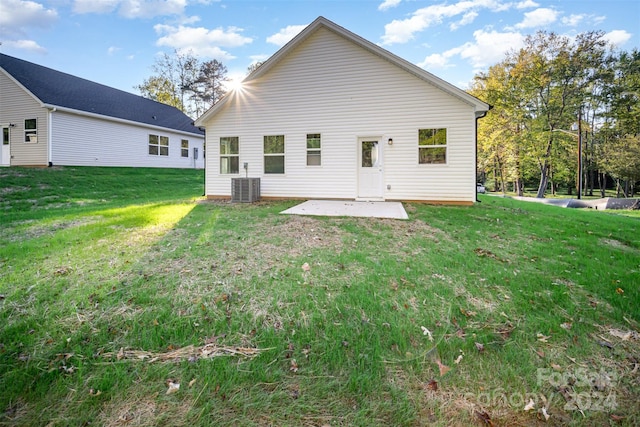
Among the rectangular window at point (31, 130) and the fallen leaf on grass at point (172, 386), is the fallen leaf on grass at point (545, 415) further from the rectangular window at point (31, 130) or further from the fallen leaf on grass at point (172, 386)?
the rectangular window at point (31, 130)

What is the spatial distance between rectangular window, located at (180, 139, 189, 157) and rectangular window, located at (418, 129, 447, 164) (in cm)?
1994

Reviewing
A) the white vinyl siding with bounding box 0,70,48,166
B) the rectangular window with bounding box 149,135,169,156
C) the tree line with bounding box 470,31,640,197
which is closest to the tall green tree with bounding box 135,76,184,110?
the rectangular window with bounding box 149,135,169,156

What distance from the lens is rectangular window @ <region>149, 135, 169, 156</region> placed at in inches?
826

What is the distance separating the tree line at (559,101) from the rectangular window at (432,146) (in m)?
18.9

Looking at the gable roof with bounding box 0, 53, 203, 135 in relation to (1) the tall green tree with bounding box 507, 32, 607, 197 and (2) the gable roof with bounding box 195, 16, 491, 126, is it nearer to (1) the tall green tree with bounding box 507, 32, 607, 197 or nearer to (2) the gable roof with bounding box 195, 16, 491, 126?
(2) the gable roof with bounding box 195, 16, 491, 126

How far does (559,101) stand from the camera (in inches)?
944

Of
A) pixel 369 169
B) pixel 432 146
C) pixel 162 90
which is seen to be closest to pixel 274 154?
pixel 369 169

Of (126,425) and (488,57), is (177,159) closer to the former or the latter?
(126,425)

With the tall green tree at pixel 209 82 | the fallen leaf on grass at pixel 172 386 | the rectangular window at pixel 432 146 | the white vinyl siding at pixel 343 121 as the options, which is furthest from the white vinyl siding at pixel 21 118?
the tall green tree at pixel 209 82

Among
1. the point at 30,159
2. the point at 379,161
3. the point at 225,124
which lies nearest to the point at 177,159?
the point at 30,159

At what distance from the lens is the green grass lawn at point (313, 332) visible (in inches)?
77.3

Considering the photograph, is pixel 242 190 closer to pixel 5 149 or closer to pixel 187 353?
pixel 187 353

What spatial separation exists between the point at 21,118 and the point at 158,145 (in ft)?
23.1

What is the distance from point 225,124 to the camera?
11.3 m
